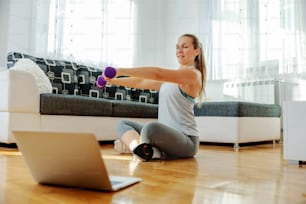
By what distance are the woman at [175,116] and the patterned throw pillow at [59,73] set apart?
1.29 metres

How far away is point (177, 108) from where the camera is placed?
178 cm

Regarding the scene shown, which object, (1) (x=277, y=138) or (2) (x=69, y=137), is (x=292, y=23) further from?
(2) (x=69, y=137)

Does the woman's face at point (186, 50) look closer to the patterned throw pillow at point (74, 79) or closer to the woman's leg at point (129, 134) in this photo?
the woman's leg at point (129, 134)

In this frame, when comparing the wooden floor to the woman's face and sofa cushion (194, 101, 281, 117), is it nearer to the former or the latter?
the woman's face

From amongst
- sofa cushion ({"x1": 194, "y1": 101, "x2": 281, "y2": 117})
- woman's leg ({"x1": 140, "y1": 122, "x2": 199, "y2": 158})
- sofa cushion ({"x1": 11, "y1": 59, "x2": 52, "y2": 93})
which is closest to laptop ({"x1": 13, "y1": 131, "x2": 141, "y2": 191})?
woman's leg ({"x1": 140, "y1": 122, "x2": 199, "y2": 158})

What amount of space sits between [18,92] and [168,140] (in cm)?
124

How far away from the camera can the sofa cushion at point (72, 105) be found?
7.77 ft

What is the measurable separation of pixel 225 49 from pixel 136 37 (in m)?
1.25

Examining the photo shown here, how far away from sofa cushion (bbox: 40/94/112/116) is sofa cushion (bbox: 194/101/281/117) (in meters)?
0.92

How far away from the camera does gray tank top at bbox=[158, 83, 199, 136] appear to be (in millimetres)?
1763

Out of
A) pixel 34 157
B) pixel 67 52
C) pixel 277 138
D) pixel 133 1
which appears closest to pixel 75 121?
pixel 67 52

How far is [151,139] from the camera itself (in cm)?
166

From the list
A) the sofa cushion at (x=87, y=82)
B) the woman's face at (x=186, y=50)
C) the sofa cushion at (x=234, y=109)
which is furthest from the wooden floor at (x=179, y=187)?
the sofa cushion at (x=87, y=82)

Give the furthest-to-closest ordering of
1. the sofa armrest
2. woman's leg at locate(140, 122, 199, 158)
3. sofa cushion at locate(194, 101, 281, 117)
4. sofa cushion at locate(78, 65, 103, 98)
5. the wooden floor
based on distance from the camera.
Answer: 1. sofa cushion at locate(78, 65, 103, 98)
2. sofa cushion at locate(194, 101, 281, 117)
3. the sofa armrest
4. woman's leg at locate(140, 122, 199, 158)
5. the wooden floor
